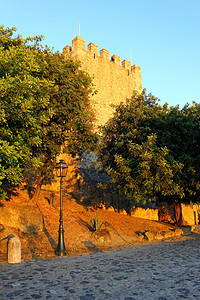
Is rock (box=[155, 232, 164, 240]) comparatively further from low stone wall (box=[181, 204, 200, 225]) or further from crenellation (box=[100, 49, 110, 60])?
crenellation (box=[100, 49, 110, 60])

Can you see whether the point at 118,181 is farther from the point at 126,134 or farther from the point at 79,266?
the point at 79,266

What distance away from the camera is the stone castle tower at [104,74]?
26.4 meters

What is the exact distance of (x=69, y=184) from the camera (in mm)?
21281

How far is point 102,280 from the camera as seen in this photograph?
576 cm

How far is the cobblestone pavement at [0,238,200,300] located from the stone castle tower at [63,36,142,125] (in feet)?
62.9

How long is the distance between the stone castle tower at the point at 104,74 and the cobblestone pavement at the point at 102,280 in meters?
19.2

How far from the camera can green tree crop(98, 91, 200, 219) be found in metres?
13.6

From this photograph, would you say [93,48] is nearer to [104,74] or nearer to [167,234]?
[104,74]

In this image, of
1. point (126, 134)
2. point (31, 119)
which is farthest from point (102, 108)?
point (31, 119)

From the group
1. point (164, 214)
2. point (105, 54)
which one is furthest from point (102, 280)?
point (105, 54)

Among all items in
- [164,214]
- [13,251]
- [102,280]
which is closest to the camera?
[102,280]

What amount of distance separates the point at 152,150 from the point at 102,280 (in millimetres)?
8892

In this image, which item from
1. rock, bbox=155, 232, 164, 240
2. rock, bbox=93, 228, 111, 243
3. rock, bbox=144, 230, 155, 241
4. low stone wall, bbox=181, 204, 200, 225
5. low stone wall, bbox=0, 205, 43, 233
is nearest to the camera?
low stone wall, bbox=0, 205, 43, 233

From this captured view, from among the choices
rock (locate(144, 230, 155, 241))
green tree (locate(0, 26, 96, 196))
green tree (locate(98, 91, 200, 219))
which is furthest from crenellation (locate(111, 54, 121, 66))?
rock (locate(144, 230, 155, 241))
